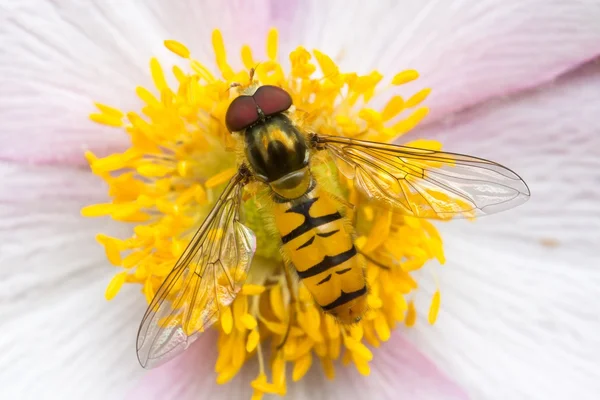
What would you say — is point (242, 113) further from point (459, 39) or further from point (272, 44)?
point (459, 39)

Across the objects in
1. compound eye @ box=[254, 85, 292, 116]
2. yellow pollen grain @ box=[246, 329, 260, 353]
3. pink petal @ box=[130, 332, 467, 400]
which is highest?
compound eye @ box=[254, 85, 292, 116]

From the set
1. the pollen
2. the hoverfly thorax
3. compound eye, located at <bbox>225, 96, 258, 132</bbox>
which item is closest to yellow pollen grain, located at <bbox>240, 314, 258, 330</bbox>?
the pollen

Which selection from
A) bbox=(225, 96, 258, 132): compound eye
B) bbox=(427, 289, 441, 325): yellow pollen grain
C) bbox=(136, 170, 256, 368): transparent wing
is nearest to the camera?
bbox=(136, 170, 256, 368): transparent wing

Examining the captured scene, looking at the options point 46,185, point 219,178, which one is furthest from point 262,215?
point 46,185

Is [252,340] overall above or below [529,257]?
above

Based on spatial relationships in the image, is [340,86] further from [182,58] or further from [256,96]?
[182,58]

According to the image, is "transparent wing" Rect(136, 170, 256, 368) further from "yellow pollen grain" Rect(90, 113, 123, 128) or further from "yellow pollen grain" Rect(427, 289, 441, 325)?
"yellow pollen grain" Rect(427, 289, 441, 325)

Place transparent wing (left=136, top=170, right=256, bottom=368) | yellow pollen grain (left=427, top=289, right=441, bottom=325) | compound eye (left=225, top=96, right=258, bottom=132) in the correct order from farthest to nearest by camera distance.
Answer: yellow pollen grain (left=427, top=289, right=441, bottom=325)
compound eye (left=225, top=96, right=258, bottom=132)
transparent wing (left=136, top=170, right=256, bottom=368)
